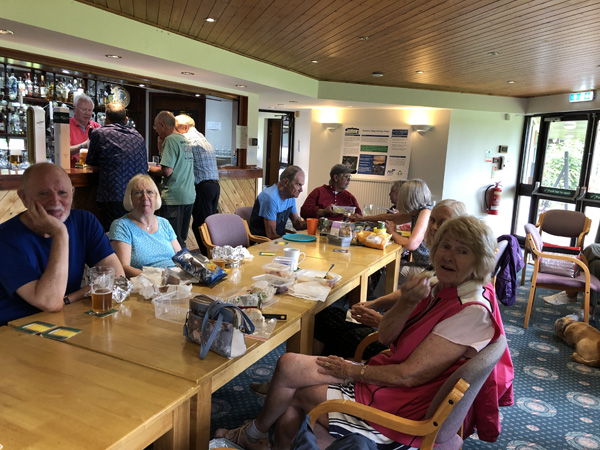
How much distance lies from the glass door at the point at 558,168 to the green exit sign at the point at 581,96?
0.30 metres

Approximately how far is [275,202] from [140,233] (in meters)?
1.68

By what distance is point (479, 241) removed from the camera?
5.56 feet

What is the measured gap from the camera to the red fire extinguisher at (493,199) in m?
7.88

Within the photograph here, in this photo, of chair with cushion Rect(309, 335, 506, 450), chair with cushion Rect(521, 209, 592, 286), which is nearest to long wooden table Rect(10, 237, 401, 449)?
chair with cushion Rect(309, 335, 506, 450)

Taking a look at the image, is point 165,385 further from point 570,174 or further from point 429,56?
point 570,174

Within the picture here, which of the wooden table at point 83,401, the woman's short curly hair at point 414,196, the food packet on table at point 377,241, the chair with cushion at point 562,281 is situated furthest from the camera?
the chair with cushion at point 562,281

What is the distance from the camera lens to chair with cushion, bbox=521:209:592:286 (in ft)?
16.4

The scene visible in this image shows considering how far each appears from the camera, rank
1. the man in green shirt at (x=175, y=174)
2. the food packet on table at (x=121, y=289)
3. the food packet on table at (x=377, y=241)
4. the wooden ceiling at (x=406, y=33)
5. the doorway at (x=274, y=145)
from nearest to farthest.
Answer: the food packet on table at (x=121, y=289) < the wooden ceiling at (x=406, y=33) < the food packet on table at (x=377, y=241) < the man in green shirt at (x=175, y=174) < the doorway at (x=274, y=145)

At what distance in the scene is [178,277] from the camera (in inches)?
87.0

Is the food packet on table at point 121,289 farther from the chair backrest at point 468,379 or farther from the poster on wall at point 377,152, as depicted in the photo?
the poster on wall at point 377,152

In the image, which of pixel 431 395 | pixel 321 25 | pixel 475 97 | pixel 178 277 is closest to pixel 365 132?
pixel 475 97

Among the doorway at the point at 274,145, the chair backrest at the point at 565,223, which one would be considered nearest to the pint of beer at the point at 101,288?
the chair backrest at the point at 565,223

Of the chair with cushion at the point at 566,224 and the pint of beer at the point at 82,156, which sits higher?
the pint of beer at the point at 82,156

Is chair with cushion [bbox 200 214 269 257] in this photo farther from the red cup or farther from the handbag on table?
the handbag on table
